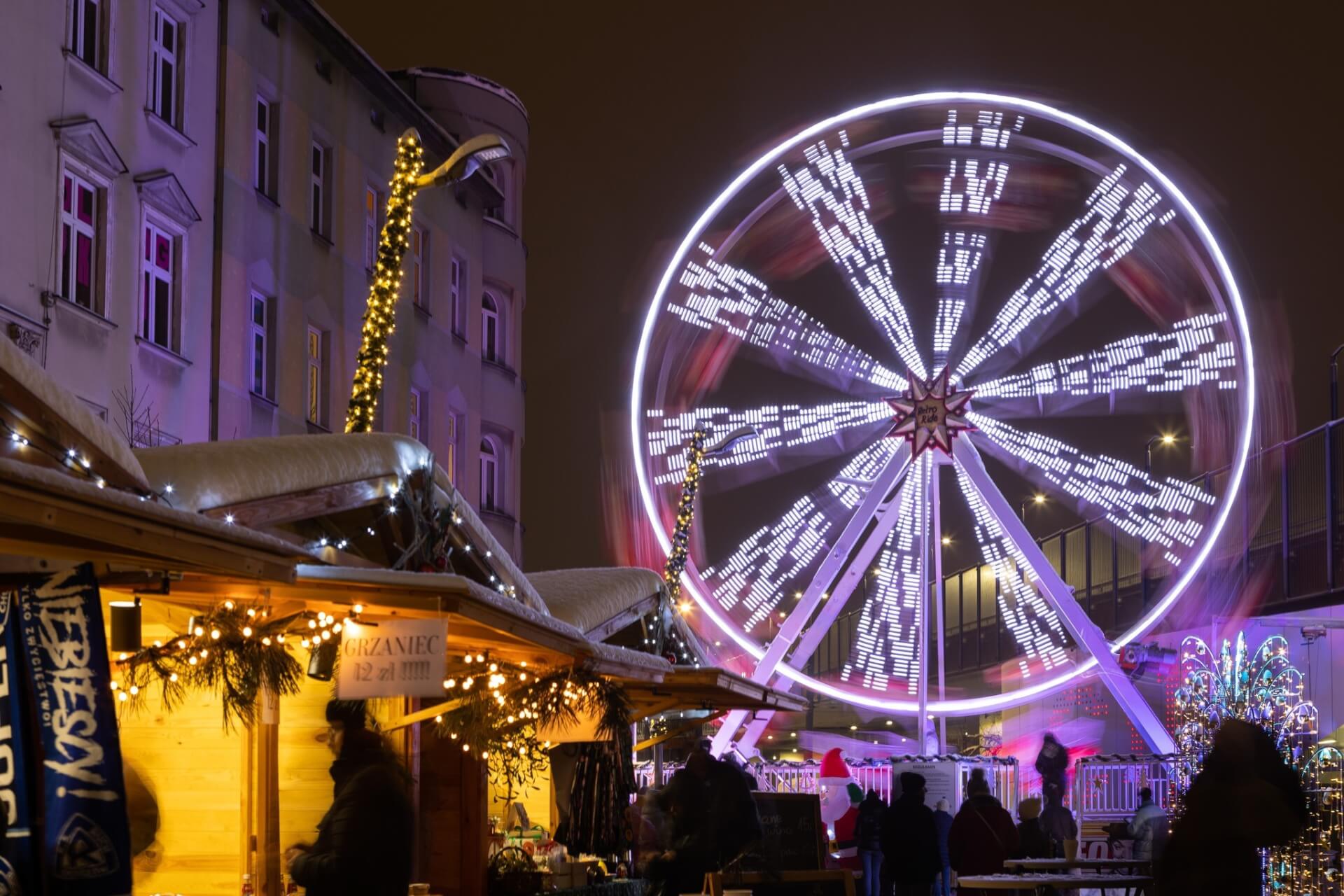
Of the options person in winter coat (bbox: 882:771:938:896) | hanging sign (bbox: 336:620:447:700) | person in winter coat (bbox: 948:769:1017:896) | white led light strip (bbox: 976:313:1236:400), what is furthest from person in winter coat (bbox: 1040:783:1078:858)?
hanging sign (bbox: 336:620:447:700)

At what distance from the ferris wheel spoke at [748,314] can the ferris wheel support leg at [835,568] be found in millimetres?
1590

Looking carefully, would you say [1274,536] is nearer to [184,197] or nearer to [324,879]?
[184,197]

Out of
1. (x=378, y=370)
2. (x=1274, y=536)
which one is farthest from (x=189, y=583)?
(x=1274, y=536)

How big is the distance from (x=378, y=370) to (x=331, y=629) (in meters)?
4.16

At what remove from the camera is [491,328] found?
3127cm

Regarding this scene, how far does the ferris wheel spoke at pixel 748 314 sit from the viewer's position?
23.2 m

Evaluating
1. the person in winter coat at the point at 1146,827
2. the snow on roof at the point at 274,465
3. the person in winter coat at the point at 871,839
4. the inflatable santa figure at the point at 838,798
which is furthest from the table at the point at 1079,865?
the inflatable santa figure at the point at 838,798

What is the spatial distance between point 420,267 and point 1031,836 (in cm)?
1454

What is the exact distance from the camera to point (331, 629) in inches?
354

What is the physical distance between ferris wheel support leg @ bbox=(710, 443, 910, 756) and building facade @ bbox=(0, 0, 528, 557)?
19.0 ft

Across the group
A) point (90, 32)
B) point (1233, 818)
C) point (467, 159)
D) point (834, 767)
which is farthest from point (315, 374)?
point (1233, 818)

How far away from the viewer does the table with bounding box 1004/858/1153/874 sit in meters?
12.9

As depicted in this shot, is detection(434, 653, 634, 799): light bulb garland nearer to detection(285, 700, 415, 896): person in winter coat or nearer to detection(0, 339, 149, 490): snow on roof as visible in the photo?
detection(0, 339, 149, 490): snow on roof

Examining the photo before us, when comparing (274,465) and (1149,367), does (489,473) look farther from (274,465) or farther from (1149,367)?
(274,465)
